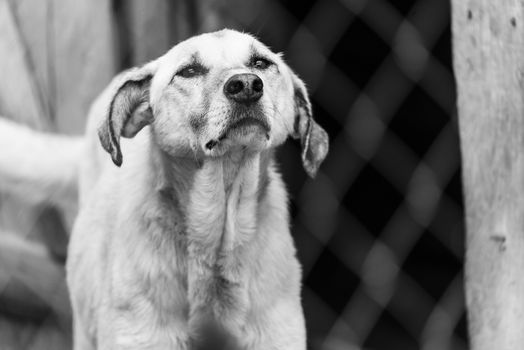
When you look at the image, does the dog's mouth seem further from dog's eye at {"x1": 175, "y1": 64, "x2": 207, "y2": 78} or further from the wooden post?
the wooden post

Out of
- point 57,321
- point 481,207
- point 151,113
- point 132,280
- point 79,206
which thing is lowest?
point 57,321

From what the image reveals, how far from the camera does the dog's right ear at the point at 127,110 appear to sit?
216cm

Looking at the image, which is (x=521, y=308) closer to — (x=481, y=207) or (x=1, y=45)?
(x=481, y=207)

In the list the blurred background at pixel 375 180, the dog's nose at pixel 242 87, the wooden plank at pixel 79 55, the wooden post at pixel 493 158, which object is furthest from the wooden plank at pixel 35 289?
the wooden post at pixel 493 158

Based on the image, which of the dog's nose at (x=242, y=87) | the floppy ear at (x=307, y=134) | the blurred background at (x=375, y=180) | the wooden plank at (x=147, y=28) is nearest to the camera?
the dog's nose at (x=242, y=87)

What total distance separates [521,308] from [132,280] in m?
0.78

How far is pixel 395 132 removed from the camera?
12.2 ft

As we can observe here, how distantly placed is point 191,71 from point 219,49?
0.08 metres

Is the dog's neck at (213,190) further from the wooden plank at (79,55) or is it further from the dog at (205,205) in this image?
the wooden plank at (79,55)

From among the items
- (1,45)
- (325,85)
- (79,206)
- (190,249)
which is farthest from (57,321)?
(325,85)

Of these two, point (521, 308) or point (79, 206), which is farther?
point (79, 206)

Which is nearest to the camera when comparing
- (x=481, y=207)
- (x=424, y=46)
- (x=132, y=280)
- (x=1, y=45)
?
(x=132, y=280)

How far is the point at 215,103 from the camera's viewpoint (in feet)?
6.88

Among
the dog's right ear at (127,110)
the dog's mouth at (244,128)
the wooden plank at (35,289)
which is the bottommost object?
the wooden plank at (35,289)
